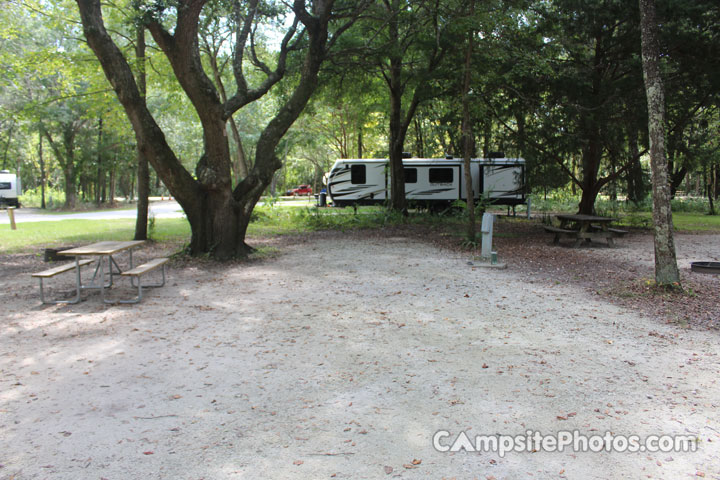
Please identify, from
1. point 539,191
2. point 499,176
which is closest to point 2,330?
point 539,191

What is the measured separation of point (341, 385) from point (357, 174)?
65.0ft

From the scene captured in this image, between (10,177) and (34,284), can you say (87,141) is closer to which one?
(10,177)

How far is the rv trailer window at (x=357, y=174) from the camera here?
920 inches

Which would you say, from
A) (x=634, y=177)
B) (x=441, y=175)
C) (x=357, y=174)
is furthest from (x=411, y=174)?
(x=634, y=177)

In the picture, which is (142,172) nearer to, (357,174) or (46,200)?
(357,174)

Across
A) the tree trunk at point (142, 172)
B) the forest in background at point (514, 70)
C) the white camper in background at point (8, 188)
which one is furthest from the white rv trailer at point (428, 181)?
the white camper in background at point (8, 188)

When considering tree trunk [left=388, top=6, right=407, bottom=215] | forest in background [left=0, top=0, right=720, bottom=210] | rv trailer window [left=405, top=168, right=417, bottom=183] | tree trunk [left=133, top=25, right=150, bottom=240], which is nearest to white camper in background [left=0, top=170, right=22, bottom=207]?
forest in background [left=0, top=0, right=720, bottom=210]

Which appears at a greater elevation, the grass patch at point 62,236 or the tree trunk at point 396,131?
the tree trunk at point 396,131

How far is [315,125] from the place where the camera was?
32531mm

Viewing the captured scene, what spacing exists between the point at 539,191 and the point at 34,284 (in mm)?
14228

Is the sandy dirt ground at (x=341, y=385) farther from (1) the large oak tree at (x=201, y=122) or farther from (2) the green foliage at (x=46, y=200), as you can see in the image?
(2) the green foliage at (x=46, y=200)

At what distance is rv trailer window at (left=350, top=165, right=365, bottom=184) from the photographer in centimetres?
2336

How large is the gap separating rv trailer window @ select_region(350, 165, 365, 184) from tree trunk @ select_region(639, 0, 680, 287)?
16.9 meters

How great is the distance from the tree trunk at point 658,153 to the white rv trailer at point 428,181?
15.1 m
